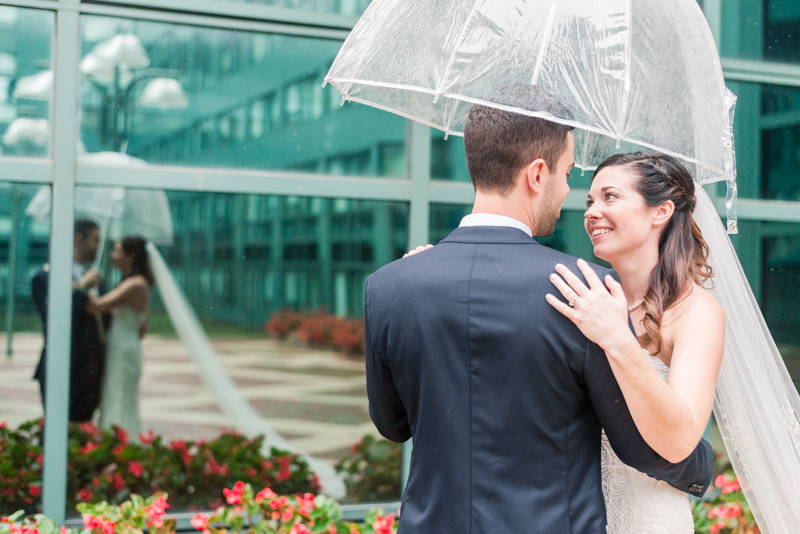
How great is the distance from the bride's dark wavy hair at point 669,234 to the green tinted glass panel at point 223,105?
2.03m

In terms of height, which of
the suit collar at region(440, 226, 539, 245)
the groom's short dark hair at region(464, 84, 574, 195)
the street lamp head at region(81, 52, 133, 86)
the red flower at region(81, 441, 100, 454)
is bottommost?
the red flower at region(81, 441, 100, 454)

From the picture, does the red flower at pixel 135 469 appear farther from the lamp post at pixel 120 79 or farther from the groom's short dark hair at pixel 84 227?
the lamp post at pixel 120 79

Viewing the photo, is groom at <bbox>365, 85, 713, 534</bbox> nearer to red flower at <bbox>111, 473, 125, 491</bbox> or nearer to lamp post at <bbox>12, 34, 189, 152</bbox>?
red flower at <bbox>111, 473, 125, 491</bbox>

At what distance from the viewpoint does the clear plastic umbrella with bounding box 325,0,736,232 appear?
151 cm

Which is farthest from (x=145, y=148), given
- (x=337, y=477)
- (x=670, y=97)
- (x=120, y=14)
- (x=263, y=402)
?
(x=670, y=97)

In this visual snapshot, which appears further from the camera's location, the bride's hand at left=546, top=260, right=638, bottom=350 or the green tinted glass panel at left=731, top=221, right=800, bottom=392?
the green tinted glass panel at left=731, top=221, right=800, bottom=392

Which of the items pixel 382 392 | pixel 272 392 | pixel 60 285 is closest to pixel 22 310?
pixel 60 285

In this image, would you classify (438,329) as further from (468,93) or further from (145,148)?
(145,148)

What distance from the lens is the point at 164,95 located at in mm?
3619

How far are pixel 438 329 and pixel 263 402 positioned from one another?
2.53 meters

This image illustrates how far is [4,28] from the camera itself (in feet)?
10.9

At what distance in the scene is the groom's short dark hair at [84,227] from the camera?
3.37m

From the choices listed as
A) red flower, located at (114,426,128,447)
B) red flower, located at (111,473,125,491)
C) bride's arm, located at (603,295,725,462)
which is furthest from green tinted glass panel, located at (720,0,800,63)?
red flower, located at (111,473,125,491)

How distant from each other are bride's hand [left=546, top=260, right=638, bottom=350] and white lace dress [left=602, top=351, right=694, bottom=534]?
1.96ft
